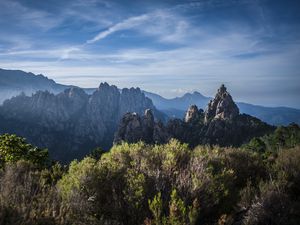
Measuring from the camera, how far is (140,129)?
487ft

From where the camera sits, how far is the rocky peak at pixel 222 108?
164m

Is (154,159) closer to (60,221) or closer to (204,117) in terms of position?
(60,221)

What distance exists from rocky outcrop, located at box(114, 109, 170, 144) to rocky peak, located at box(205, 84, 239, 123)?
28681 millimetres

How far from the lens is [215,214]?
13.7 metres

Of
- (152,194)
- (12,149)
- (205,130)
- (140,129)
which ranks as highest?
(152,194)

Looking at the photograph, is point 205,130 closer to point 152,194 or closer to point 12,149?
point 12,149

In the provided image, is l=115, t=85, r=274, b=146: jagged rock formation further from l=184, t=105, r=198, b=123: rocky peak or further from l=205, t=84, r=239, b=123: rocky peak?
l=184, t=105, r=198, b=123: rocky peak

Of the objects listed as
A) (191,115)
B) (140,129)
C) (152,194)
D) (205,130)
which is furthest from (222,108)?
(152,194)

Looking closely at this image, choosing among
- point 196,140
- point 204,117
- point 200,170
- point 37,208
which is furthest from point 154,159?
point 204,117

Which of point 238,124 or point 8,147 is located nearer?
point 8,147

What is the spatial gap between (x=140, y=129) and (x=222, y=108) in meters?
47.3

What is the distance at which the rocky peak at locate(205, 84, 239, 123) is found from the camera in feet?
539

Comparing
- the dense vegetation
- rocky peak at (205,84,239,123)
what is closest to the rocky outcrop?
rocky peak at (205,84,239,123)

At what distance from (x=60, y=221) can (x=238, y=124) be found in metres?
148
